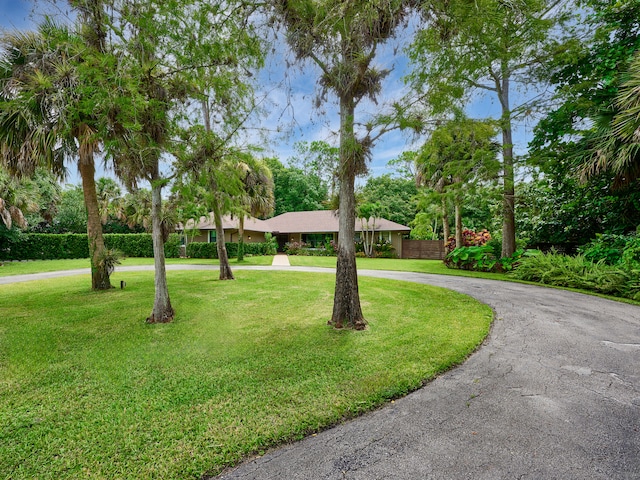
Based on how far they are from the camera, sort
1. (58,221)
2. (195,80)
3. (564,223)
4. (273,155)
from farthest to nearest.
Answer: (58,221), (564,223), (273,155), (195,80)

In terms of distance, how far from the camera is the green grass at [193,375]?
2288 mm

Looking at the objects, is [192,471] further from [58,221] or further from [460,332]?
[58,221]

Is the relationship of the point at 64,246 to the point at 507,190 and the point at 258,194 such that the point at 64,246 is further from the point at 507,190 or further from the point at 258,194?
the point at 507,190

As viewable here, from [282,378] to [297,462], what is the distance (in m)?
1.34

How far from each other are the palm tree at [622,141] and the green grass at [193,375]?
4770 millimetres

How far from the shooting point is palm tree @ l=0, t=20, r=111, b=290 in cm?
429

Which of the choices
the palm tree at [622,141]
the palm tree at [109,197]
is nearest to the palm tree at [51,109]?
the palm tree at [622,141]

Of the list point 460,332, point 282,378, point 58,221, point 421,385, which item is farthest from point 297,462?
point 58,221

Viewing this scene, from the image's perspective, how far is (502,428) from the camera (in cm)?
246

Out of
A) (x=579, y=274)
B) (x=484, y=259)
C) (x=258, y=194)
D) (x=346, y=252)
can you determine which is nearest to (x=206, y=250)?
(x=258, y=194)

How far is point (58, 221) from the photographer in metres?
26.3

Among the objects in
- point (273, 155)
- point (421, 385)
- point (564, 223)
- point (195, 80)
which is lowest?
point (421, 385)

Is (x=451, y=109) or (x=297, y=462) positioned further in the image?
(x=451, y=109)

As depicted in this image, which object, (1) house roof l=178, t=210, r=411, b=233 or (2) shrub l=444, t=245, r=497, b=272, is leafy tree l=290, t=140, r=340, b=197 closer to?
(2) shrub l=444, t=245, r=497, b=272
